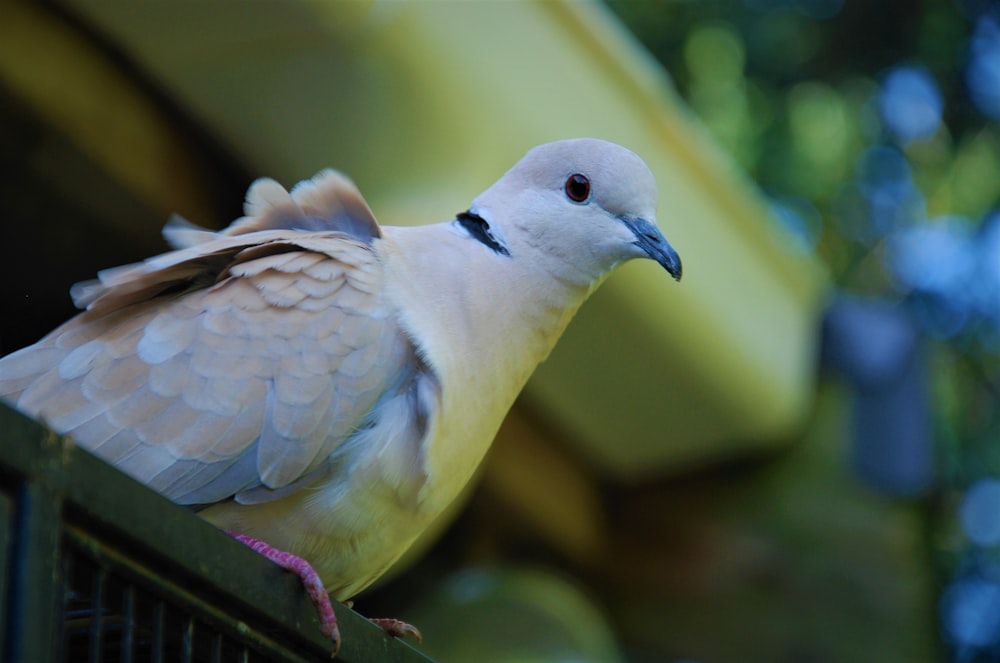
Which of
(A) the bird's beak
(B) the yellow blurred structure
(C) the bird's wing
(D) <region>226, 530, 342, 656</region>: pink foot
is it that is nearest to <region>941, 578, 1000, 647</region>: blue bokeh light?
(B) the yellow blurred structure

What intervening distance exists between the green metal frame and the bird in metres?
0.39

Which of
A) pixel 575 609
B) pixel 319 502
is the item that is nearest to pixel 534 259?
pixel 319 502

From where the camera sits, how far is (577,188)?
110 inches

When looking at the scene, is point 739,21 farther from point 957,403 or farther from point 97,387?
point 97,387

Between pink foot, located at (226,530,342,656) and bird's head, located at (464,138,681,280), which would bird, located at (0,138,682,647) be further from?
pink foot, located at (226,530,342,656)

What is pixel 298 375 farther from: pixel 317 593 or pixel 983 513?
pixel 983 513

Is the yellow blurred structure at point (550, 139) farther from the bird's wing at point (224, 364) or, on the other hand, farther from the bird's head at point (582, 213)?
the bird's wing at point (224, 364)

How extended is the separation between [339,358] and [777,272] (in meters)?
3.01

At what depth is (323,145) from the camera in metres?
3.82

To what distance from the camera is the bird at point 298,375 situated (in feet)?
7.57

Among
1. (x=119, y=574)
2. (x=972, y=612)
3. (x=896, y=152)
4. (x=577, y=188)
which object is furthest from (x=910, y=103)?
(x=119, y=574)

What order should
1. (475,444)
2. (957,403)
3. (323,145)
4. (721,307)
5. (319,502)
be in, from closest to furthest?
(319,502) < (475,444) < (323,145) < (721,307) < (957,403)

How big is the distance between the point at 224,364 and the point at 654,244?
0.89 meters

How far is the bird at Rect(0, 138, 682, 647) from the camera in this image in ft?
7.57
